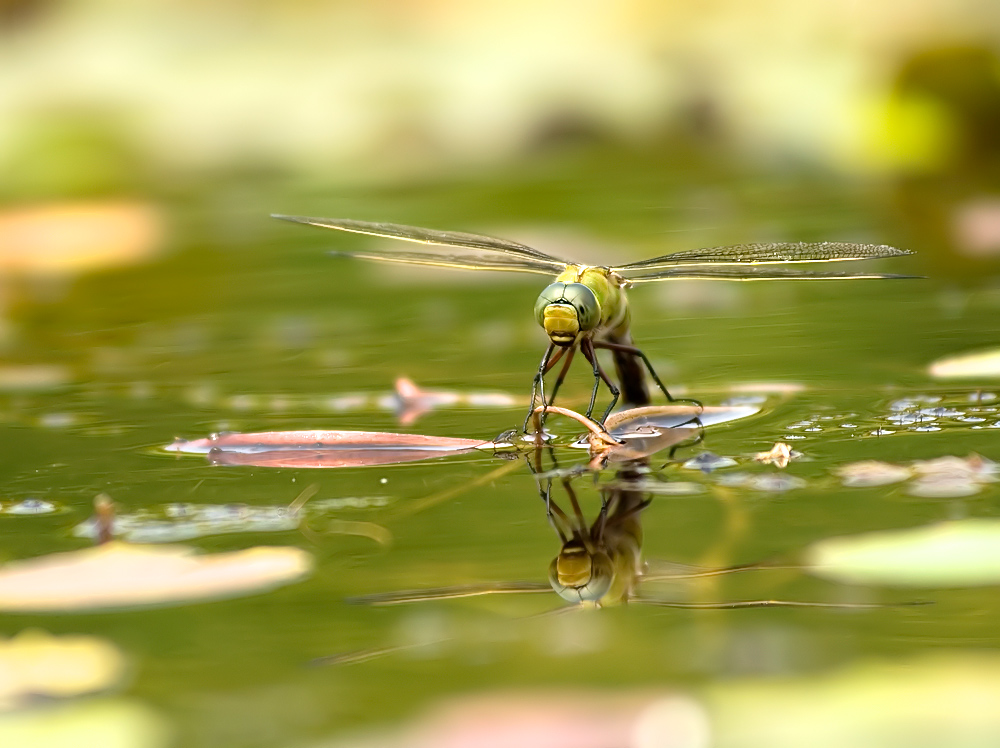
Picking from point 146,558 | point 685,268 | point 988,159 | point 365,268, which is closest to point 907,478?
point 685,268

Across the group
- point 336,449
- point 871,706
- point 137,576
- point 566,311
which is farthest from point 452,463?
point 871,706

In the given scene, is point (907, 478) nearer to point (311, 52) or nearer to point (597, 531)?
point (597, 531)

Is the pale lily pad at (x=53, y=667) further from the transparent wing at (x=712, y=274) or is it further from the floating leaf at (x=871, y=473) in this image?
the transparent wing at (x=712, y=274)

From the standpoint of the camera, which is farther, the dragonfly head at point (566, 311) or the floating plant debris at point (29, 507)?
the dragonfly head at point (566, 311)

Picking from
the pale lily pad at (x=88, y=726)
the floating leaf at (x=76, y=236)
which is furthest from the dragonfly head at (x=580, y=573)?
the floating leaf at (x=76, y=236)

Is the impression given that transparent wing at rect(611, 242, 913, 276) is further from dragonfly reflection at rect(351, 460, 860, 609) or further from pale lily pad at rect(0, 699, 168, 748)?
pale lily pad at rect(0, 699, 168, 748)
